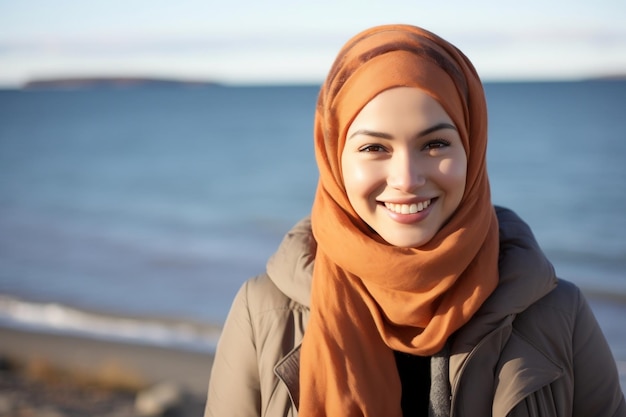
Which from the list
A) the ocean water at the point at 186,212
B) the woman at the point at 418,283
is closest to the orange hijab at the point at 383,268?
the woman at the point at 418,283

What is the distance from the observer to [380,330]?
215 cm

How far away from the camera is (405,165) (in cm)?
201

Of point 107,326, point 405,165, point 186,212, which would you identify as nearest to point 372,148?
point 405,165

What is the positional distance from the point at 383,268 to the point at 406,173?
29 centimetres

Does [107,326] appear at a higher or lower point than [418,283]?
higher

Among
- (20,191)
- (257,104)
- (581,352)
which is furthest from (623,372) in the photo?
(257,104)

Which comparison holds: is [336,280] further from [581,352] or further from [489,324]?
[581,352]

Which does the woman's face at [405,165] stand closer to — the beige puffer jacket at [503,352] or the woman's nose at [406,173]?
the woman's nose at [406,173]

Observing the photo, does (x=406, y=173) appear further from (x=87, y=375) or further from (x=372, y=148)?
(x=87, y=375)

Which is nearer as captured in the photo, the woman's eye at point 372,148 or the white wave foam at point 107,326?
the woman's eye at point 372,148

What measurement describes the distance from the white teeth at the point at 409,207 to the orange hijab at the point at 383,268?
0.36 feet

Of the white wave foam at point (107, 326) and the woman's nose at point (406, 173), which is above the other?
the white wave foam at point (107, 326)

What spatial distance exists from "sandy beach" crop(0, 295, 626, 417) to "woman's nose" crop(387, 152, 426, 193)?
4.28m

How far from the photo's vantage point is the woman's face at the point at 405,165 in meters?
2.00
